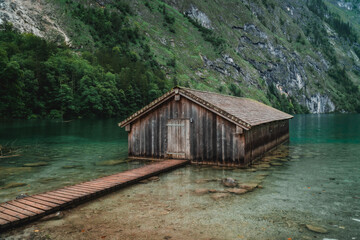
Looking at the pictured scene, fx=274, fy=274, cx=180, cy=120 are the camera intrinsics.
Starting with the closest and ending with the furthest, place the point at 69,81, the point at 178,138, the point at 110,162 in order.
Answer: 1. the point at 178,138
2. the point at 110,162
3. the point at 69,81

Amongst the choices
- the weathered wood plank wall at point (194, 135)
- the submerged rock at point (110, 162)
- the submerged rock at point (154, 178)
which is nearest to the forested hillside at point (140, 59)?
the submerged rock at point (110, 162)

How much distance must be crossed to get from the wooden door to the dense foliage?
30.3 m

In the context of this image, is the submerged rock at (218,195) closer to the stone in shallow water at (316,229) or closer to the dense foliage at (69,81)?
the stone in shallow water at (316,229)

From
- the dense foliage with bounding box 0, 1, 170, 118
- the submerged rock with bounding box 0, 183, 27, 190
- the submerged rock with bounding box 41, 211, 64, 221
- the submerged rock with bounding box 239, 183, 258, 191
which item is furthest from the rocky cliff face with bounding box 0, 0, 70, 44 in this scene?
the submerged rock with bounding box 239, 183, 258, 191

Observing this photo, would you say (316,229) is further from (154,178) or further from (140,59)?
(140,59)

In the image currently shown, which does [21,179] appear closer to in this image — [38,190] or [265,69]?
[38,190]

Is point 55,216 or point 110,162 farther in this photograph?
point 110,162

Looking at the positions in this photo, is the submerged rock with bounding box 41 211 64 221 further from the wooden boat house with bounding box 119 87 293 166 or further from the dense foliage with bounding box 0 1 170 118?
the dense foliage with bounding box 0 1 170 118

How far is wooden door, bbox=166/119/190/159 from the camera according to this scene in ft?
52.5

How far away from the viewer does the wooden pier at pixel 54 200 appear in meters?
7.38

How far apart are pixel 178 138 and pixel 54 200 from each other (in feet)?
28.2

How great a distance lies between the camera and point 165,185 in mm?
11539

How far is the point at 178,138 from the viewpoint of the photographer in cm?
1622

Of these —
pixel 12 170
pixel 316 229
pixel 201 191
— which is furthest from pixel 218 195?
pixel 12 170
